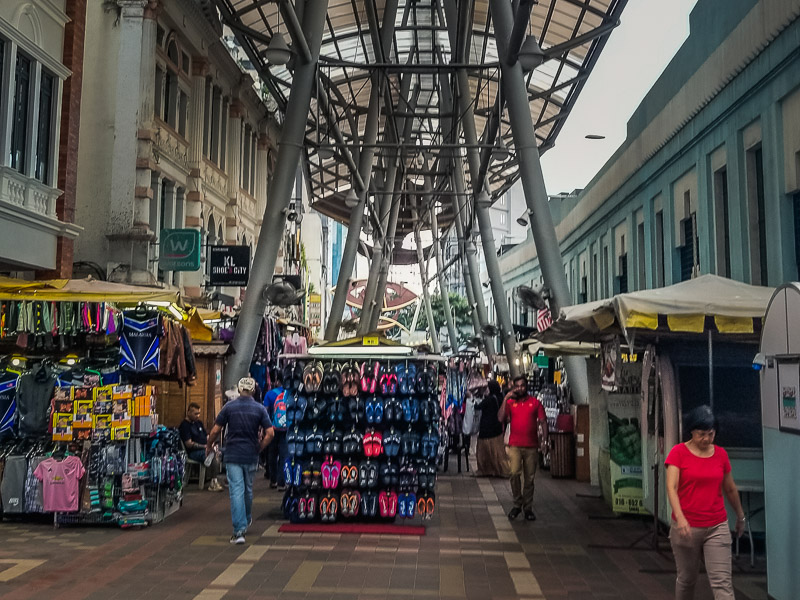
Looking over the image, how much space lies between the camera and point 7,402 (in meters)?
10.9

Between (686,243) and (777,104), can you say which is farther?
(686,243)

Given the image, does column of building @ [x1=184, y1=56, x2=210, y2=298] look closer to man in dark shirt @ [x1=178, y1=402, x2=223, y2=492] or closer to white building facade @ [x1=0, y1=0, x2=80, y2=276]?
white building facade @ [x1=0, y1=0, x2=80, y2=276]

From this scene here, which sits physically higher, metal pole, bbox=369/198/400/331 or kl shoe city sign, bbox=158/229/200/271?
metal pole, bbox=369/198/400/331

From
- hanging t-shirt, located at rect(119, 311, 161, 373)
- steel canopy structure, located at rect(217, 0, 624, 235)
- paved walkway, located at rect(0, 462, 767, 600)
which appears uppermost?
steel canopy structure, located at rect(217, 0, 624, 235)

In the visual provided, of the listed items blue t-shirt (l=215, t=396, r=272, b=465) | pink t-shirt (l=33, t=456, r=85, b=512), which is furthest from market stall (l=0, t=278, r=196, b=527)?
blue t-shirt (l=215, t=396, r=272, b=465)

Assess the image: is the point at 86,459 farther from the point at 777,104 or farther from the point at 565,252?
the point at 565,252

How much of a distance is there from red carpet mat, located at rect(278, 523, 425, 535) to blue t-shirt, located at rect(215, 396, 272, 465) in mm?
1074

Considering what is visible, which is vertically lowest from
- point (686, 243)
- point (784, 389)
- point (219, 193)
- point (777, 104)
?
point (784, 389)

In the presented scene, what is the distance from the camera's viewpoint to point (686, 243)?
53.3ft

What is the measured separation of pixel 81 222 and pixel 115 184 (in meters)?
1.19

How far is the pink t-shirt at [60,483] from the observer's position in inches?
401

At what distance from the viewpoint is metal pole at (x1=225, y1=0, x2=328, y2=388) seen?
16297 mm

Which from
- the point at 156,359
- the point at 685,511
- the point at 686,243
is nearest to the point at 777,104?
the point at 686,243

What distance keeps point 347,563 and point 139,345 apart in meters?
4.20
